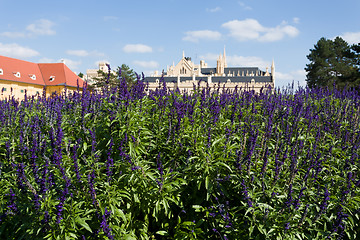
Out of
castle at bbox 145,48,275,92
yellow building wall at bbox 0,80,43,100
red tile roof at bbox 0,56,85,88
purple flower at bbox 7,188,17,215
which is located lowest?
purple flower at bbox 7,188,17,215

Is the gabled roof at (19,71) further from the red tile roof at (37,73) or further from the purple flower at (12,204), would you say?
the purple flower at (12,204)

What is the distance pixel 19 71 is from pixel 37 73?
4826 millimetres

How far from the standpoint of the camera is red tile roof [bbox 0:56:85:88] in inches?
2013

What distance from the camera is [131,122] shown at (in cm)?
477

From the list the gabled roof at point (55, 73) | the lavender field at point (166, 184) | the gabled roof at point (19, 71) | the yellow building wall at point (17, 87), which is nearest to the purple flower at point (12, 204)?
the lavender field at point (166, 184)

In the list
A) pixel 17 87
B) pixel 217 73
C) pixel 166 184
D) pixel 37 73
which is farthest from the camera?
pixel 217 73

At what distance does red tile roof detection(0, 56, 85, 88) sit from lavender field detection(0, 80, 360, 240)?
48826mm

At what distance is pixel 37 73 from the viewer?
57938 millimetres

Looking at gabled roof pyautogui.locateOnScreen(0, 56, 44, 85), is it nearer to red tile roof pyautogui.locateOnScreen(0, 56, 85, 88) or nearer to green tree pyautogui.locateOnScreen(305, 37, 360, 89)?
red tile roof pyautogui.locateOnScreen(0, 56, 85, 88)

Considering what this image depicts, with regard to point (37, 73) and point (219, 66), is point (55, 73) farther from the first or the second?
point (219, 66)

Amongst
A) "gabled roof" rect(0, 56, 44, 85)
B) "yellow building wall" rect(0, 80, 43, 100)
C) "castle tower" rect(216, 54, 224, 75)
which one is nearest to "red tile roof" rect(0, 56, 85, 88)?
"gabled roof" rect(0, 56, 44, 85)

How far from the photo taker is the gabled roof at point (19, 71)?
50.5 metres

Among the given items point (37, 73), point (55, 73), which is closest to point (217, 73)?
point (55, 73)

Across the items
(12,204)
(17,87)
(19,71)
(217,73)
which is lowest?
(12,204)
